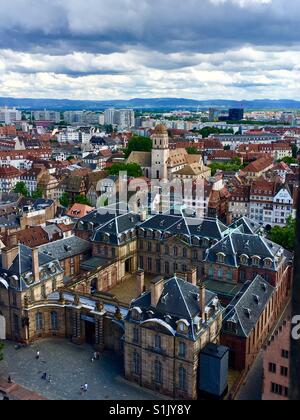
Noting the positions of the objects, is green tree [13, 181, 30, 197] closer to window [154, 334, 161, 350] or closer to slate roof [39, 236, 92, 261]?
slate roof [39, 236, 92, 261]

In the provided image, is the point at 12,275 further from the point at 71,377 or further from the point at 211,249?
the point at 211,249

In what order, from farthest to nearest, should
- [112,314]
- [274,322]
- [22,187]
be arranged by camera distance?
[22,187] → [274,322] → [112,314]

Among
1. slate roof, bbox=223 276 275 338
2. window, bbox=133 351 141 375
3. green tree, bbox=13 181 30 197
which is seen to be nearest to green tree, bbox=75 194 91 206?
green tree, bbox=13 181 30 197

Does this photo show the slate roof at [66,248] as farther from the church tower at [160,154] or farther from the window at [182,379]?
the church tower at [160,154]

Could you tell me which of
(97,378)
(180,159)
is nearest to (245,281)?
(97,378)

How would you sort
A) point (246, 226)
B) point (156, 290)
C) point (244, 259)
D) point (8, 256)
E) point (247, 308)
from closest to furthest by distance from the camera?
point (156, 290) < point (247, 308) < point (8, 256) < point (244, 259) < point (246, 226)

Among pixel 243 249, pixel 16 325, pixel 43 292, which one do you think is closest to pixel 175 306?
pixel 43 292

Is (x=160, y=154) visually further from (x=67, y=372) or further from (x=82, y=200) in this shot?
(x=67, y=372)
